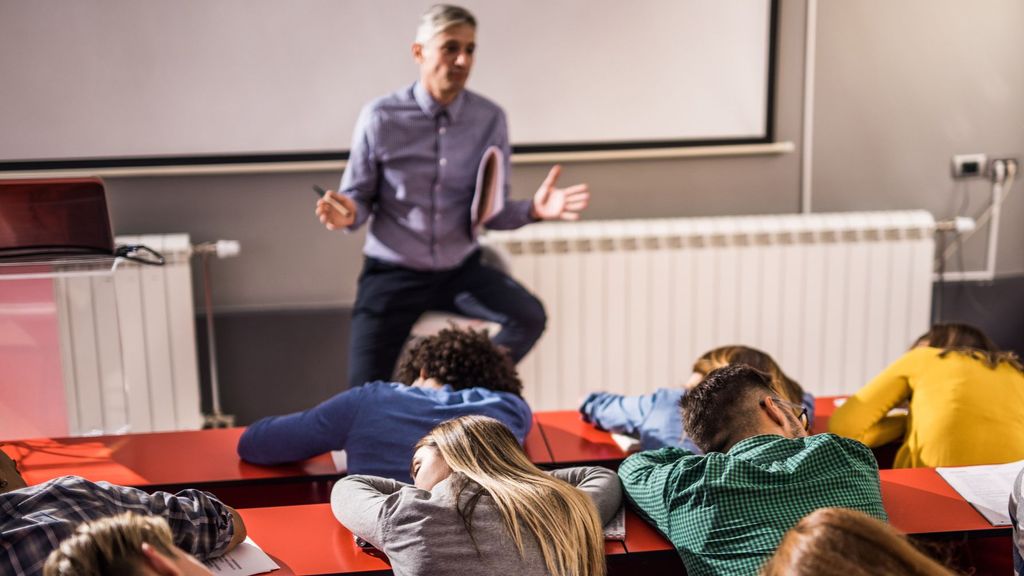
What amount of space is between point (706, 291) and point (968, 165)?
48.9 inches

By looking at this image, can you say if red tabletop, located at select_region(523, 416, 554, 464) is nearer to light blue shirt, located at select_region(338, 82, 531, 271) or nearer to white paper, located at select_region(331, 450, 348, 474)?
white paper, located at select_region(331, 450, 348, 474)

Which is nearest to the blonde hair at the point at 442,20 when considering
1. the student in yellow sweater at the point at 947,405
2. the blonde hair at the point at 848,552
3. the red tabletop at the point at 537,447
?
the red tabletop at the point at 537,447

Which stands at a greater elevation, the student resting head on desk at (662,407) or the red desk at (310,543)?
the student resting head on desk at (662,407)

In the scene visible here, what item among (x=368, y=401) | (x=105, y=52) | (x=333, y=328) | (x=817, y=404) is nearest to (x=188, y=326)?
(x=333, y=328)

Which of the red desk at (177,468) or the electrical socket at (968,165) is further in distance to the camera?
the electrical socket at (968,165)

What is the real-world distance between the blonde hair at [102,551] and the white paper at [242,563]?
0.47 m

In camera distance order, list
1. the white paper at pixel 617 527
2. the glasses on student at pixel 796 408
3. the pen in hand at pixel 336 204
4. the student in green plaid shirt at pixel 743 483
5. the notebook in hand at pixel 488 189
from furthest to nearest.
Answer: the notebook in hand at pixel 488 189 < the pen in hand at pixel 336 204 < the glasses on student at pixel 796 408 < the white paper at pixel 617 527 < the student in green plaid shirt at pixel 743 483

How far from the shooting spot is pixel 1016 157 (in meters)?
4.28

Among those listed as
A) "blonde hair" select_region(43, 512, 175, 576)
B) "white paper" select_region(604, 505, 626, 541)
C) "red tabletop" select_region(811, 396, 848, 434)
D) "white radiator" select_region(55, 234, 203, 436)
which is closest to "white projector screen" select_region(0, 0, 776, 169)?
"white radiator" select_region(55, 234, 203, 436)

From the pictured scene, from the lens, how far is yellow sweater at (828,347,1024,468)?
2.48m

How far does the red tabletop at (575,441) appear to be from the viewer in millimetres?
2586

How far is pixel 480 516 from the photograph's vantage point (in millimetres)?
1786

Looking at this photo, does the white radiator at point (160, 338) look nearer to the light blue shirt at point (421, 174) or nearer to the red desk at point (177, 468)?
the light blue shirt at point (421, 174)

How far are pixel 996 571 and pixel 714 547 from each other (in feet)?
2.28
